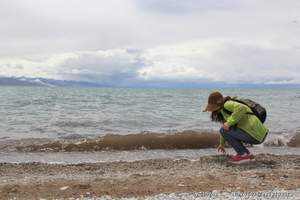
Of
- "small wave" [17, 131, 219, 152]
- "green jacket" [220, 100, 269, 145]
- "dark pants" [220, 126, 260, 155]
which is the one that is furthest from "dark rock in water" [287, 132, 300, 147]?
"green jacket" [220, 100, 269, 145]

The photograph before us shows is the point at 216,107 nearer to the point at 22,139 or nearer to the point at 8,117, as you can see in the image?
the point at 22,139

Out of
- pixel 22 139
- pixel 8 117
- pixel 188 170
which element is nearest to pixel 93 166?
pixel 188 170

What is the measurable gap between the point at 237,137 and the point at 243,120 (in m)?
0.46

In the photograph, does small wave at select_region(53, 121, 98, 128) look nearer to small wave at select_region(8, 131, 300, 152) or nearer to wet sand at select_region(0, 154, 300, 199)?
small wave at select_region(8, 131, 300, 152)

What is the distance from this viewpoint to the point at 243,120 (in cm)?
1091

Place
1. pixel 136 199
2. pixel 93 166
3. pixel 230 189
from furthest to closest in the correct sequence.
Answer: pixel 93 166 → pixel 230 189 → pixel 136 199

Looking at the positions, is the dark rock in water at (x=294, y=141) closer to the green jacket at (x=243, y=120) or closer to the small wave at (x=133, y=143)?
the small wave at (x=133, y=143)

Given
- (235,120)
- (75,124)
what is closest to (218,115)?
(235,120)

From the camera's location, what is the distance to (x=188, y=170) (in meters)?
11.4

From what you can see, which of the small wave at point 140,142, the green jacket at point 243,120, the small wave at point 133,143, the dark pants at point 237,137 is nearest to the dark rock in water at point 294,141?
the small wave at point 140,142

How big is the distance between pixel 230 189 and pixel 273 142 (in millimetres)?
10841

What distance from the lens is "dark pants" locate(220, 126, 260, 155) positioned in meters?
11.0

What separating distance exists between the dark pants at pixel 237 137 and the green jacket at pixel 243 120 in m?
0.11

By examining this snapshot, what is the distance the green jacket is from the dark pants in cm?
11
